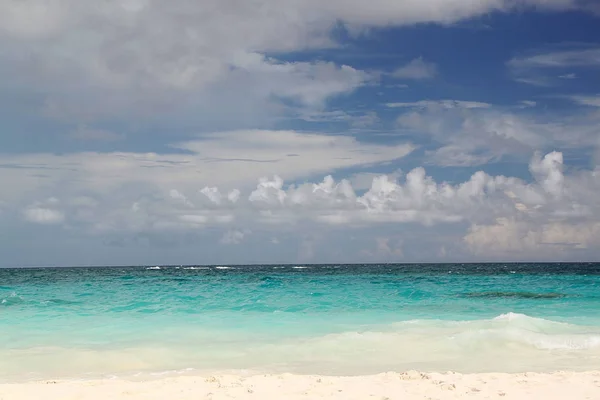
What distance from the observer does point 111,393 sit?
9164mm

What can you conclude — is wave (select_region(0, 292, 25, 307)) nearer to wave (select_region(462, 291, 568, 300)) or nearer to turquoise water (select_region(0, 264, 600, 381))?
turquoise water (select_region(0, 264, 600, 381))

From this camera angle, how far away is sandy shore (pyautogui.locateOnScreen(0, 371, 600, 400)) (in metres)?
8.91

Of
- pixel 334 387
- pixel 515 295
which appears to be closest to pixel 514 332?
pixel 334 387

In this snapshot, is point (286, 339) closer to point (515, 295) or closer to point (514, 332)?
point (514, 332)

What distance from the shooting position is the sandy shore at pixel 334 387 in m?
8.91

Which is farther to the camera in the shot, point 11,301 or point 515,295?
point 515,295

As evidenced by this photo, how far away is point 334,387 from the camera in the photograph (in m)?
9.47

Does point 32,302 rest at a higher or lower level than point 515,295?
higher

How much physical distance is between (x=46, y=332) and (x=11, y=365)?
181 inches

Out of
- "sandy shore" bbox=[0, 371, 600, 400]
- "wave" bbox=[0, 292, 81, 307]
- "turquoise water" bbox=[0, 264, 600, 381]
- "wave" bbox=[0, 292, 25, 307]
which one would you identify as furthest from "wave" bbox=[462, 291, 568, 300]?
"wave" bbox=[0, 292, 25, 307]

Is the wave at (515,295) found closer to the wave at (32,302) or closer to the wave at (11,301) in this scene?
Result: the wave at (32,302)

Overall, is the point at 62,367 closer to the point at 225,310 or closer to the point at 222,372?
the point at 222,372

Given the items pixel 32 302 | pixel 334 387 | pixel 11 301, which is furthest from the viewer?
pixel 11 301

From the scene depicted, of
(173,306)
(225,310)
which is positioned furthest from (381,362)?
(173,306)
